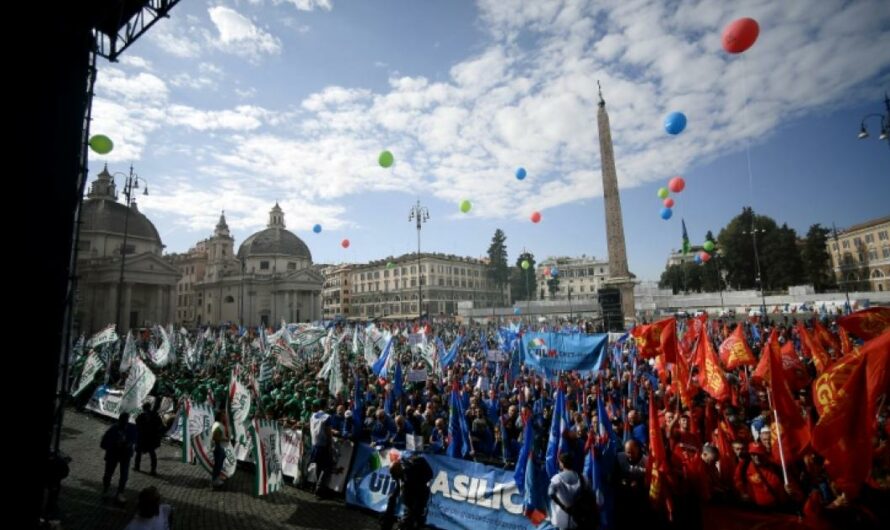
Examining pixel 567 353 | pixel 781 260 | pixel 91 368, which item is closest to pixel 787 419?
pixel 567 353

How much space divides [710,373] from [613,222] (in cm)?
2422

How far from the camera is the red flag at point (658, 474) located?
485 centimetres

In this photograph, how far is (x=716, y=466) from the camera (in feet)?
17.0

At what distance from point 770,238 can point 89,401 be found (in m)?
69.7

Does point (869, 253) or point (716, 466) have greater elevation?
point (869, 253)

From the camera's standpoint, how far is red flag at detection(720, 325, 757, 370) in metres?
8.69

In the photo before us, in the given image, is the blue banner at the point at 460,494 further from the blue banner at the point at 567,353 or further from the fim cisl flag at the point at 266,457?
the blue banner at the point at 567,353

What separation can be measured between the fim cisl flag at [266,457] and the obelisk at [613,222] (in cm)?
2657

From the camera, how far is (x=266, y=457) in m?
7.59

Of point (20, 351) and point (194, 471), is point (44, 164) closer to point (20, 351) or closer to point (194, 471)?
point (20, 351)

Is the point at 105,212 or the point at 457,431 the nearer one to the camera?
the point at 457,431

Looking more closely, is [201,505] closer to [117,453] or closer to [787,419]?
[117,453]

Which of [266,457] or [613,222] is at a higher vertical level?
[613,222]

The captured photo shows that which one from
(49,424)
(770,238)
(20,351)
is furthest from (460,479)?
(770,238)
